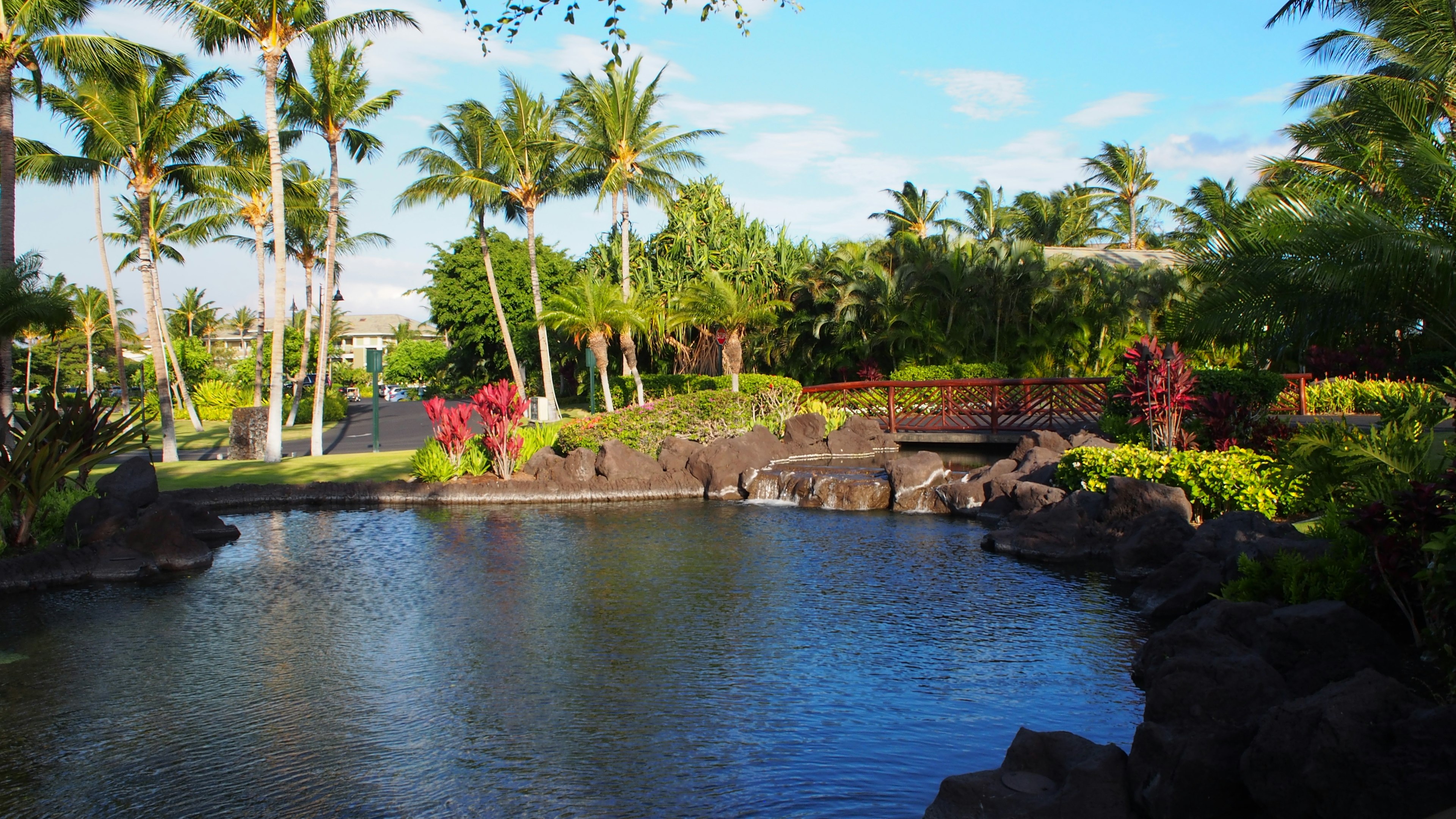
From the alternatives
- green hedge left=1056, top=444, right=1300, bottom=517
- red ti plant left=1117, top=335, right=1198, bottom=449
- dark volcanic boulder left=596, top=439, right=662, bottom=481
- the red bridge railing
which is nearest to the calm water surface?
green hedge left=1056, top=444, right=1300, bottom=517

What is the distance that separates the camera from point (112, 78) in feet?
69.4

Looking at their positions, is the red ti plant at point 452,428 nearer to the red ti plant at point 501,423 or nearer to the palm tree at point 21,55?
the red ti plant at point 501,423

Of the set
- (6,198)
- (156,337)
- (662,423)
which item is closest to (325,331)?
(156,337)

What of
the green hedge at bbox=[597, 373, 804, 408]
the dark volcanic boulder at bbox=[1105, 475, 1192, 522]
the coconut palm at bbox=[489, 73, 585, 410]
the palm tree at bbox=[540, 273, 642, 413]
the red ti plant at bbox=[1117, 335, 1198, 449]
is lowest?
the dark volcanic boulder at bbox=[1105, 475, 1192, 522]

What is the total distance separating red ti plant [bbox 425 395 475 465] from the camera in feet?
63.9

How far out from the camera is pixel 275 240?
24.0 meters

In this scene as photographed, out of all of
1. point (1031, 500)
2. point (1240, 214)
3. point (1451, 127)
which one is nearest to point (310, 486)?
point (1031, 500)

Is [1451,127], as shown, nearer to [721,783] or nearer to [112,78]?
[721,783]

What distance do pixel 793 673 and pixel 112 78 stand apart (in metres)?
21.5

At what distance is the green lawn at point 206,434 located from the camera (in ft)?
107

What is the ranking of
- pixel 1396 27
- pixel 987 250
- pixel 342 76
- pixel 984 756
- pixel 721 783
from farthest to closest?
pixel 987 250 → pixel 342 76 → pixel 1396 27 → pixel 984 756 → pixel 721 783

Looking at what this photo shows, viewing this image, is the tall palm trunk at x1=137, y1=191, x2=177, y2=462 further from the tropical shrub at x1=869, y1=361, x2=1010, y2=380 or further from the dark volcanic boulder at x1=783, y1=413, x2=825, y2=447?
the tropical shrub at x1=869, y1=361, x2=1010, y2=380

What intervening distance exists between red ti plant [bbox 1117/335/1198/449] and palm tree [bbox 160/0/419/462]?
18081 millimetres

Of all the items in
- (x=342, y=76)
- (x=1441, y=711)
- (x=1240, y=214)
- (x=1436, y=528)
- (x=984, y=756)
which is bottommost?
(x=984, y=756)
